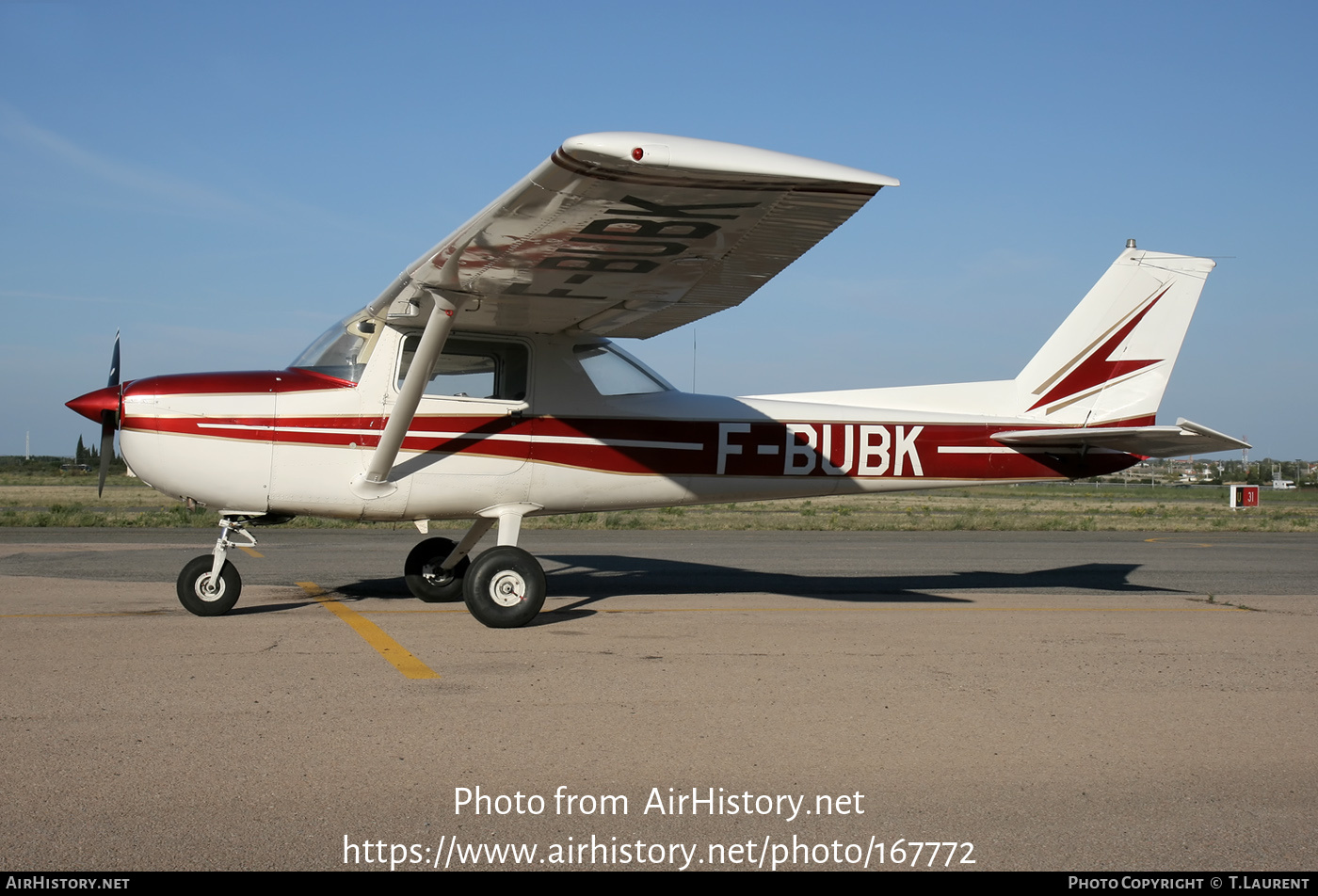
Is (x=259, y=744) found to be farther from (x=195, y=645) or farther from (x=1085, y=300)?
(x=1085, y=300)

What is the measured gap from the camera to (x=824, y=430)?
29.6 feet

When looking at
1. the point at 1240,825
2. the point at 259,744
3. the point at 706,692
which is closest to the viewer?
the point at 1240,825

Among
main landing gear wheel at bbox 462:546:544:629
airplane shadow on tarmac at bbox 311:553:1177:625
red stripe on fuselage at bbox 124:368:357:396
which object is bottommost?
airplane shadow on tarmac at bbox 311:553:1177:625

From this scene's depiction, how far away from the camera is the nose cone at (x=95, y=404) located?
7402 mm

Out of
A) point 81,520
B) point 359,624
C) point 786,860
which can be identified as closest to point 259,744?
point 786,860

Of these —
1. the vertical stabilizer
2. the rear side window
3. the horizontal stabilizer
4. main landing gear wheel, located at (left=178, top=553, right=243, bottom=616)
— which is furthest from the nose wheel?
the vertical stabilizer

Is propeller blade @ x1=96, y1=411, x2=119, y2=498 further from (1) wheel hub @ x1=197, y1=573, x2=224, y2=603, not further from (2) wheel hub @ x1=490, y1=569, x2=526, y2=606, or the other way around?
(2) wheel hub @ x1=490, y1=569, x2=526, y2=606

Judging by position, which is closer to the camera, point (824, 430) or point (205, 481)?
point (205, 481)

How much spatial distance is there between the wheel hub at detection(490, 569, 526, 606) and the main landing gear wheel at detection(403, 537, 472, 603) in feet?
4.94

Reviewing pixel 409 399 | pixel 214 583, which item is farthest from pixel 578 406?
pixel 214 583

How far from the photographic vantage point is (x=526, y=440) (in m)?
8.17

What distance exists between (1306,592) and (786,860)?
31.8 feet

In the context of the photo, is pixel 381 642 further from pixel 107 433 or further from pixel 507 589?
pixel 107 433

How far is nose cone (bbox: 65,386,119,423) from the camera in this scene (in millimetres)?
7402
